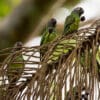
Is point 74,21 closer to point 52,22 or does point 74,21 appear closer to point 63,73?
point 52,22

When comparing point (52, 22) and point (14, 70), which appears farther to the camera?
point (52, 22)

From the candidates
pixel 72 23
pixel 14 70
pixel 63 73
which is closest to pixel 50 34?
pixel 72 23

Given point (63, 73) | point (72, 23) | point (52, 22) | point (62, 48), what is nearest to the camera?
point (63, 73)

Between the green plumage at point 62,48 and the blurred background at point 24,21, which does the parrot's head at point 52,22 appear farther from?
the green plumage at point 62,48

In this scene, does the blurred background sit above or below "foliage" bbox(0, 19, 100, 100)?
above

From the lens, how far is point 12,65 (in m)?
2.26

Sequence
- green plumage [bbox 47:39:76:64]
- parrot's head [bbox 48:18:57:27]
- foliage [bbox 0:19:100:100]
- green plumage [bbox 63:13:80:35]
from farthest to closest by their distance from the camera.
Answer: parrot's head [bbox 48:18:57:27]
green plumage [bbox 63:13:80:35]
green plumage [bbox 47:39:76:64]
foliage [bbox 0:19:100:100]

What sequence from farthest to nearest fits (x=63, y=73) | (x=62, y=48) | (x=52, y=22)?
1. (x=52, y=22)
2. (x=62, y=48)
3. (x=63, y=73)

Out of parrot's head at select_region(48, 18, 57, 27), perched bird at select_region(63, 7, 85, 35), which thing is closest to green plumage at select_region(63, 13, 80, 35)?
perched bird at select_region(63, 7, 85, 35)

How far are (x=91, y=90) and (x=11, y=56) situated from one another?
1.22ft

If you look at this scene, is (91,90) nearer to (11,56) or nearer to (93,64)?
(93,64)

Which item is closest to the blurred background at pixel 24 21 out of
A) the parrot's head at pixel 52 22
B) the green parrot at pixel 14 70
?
the parrot's head at pixel 52 22

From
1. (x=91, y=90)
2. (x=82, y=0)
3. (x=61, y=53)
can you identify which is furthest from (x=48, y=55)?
(x=82, y=0)

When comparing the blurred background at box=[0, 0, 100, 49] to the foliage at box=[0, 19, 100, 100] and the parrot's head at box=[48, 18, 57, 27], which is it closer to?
the parrot's head at box=[48, 18, 57, 27]
